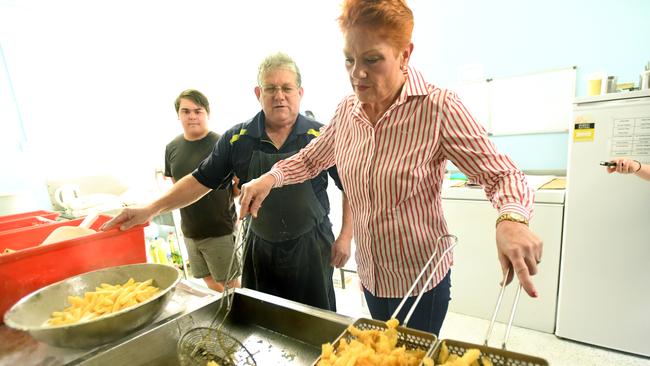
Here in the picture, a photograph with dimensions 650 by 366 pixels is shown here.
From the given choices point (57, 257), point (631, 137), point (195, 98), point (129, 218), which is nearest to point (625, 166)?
point (631, 137)

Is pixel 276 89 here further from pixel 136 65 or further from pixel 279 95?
pixel 136 65

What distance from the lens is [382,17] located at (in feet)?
2.67

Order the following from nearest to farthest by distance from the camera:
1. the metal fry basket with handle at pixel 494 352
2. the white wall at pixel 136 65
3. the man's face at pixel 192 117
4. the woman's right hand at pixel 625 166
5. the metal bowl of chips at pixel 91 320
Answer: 1. the metal fry basket with handle at pixel 494 352
2. the metal bowl of chips at pixel 91 320
3. the woman's right hand at pixel 625 166
4. the man's face at pixel 192 117
5. the white wall at pixel 136 65

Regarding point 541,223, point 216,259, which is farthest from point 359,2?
point 216,259

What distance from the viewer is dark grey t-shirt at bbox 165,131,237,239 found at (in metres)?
2.38

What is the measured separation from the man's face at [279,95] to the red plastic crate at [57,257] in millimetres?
647

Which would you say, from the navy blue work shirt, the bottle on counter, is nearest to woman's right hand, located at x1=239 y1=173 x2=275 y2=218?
the navy blue work shirt

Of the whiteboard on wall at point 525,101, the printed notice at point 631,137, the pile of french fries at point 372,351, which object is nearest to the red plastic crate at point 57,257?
the pile of french fries at point 372,351

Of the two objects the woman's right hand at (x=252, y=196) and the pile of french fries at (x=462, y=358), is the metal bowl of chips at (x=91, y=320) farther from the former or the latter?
the pile of french fries at (x=462, y=358)

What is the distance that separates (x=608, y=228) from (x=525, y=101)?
43.3 inches

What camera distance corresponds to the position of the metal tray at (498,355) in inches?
19.2

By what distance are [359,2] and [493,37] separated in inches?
90.2

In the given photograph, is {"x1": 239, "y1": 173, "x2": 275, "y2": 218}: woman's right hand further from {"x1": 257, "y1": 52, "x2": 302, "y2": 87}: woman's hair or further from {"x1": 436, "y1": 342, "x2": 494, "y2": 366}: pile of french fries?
{"x1": 436, "y1": 342, "x2": 494, "y2": 366}: pile of french fries

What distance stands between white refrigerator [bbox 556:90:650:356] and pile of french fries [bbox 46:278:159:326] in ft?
7.42
